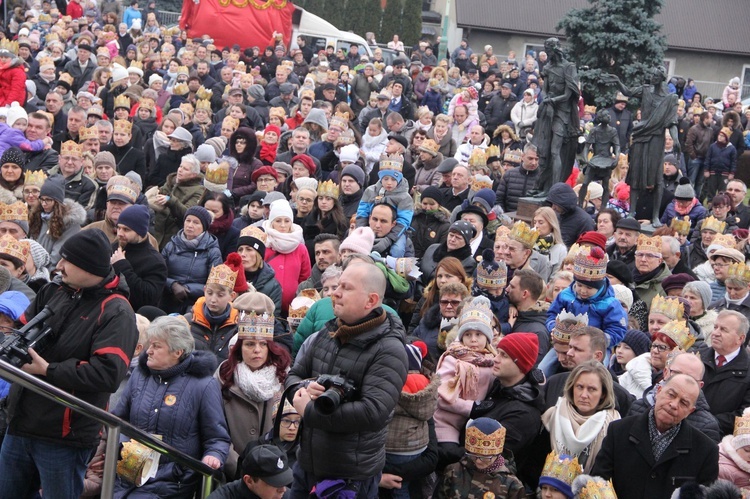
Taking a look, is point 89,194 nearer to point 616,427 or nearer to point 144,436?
point 144,436

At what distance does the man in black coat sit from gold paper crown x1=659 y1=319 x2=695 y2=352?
150 cm

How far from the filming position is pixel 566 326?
7.21 m

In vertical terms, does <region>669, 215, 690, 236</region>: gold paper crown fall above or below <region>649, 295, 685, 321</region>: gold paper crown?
above

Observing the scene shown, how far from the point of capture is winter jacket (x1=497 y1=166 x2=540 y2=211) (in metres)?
12.7

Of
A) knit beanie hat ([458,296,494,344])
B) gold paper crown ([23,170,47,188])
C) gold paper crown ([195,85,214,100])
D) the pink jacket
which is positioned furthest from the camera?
gold paper crown ([195,85,214,100])

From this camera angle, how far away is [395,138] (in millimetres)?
13273

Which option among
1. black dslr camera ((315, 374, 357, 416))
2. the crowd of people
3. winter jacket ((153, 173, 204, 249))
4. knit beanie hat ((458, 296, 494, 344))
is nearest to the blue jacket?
the crowd of people

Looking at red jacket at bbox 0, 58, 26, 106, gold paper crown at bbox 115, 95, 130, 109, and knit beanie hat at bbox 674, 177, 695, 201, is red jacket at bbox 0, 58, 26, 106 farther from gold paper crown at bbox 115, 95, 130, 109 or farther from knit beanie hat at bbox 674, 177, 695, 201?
knit beanie hat at bbox 674, 177, 695, 201

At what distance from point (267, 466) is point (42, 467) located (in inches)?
43.6

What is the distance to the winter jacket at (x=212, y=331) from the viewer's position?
712 centimetres

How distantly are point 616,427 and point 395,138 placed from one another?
790 centimetres

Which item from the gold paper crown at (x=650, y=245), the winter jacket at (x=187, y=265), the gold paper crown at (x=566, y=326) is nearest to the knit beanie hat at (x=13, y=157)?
the winter jacket at (x=187, y=265)

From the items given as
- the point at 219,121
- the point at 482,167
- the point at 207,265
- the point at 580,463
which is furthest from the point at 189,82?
the point at 580,463

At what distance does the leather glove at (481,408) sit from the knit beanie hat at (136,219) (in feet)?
10.9
